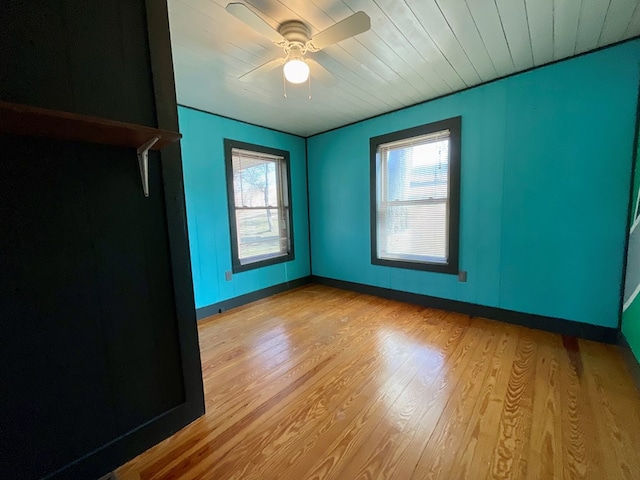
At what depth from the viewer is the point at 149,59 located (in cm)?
125

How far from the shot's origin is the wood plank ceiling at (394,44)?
5.03ft

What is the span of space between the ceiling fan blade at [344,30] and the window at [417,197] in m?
1.74

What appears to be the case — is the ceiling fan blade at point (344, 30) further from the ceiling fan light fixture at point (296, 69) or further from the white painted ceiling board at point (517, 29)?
Answer: the white painted ceiling board at point (517, 29)

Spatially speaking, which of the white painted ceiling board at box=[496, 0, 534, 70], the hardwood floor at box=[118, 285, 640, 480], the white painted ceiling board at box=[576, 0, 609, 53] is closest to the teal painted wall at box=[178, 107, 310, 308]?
the hardwood floor at box=[118, 285, 640, 480]

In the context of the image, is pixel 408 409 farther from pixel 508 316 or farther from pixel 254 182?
pixel 254 182

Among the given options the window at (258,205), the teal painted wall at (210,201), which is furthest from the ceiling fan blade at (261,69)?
the window at (258,205)

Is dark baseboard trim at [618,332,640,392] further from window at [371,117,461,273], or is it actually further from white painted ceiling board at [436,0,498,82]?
white painted ceiling board at [436,0,498,82]

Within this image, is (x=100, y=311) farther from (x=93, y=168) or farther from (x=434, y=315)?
(x=434, y=315)

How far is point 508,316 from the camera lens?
258 centimetres

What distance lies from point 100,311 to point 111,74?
1040 millimetres

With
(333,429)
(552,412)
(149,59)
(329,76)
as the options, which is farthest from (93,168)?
(552,412)

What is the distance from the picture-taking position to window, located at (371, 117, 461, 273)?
2822 mm

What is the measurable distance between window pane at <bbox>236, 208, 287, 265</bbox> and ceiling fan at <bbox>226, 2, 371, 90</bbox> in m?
1.85

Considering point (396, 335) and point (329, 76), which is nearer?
point (329, 76)
